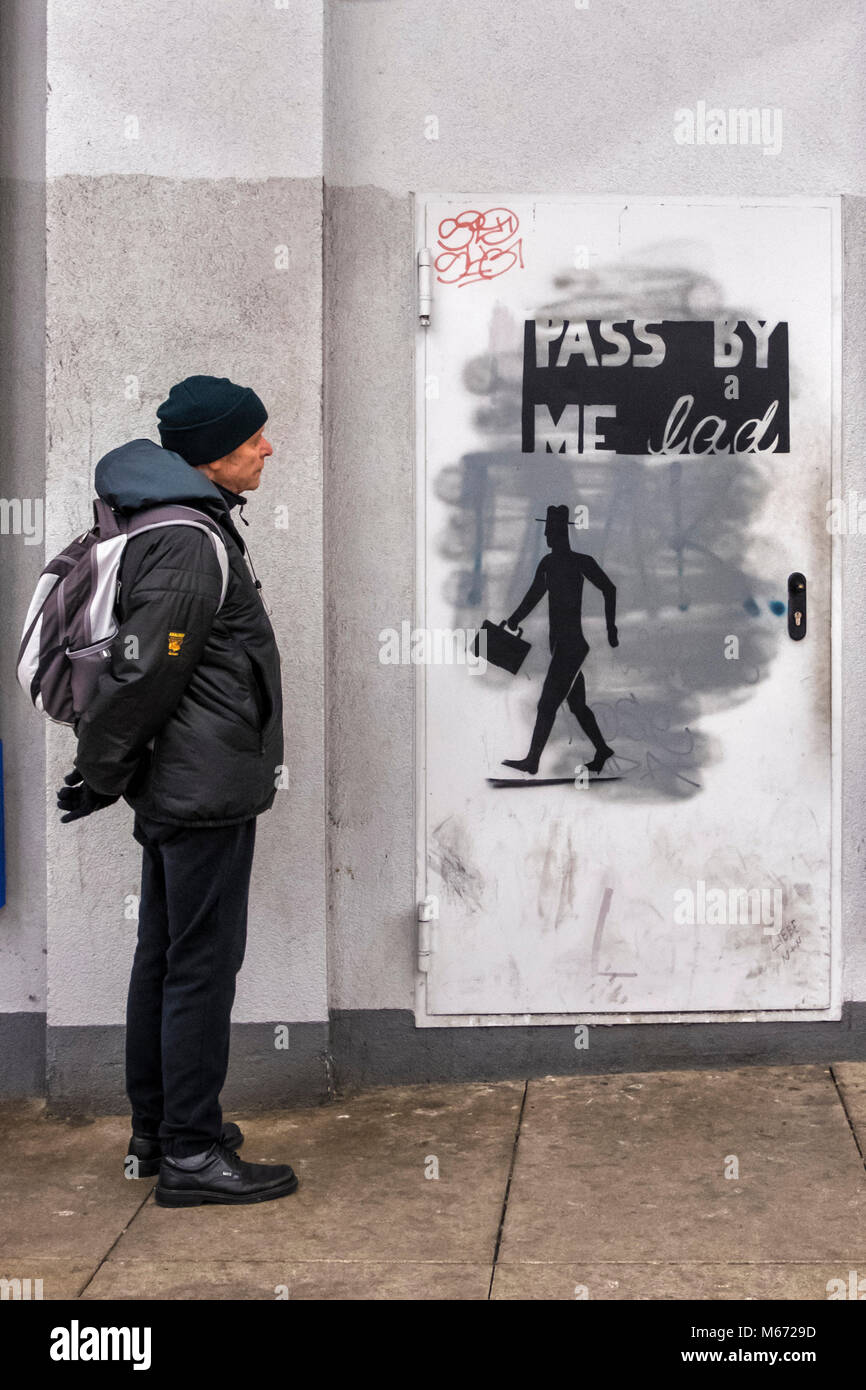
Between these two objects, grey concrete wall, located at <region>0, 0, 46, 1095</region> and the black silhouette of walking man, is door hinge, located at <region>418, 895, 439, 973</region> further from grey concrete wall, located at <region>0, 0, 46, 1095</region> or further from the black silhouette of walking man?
grey concrete wall, located at <region>0, 0, 46, 1095</region>

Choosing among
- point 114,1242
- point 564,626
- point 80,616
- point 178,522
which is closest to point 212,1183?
point 114,1242

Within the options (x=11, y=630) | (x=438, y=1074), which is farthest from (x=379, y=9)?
(x=438, y=1074)

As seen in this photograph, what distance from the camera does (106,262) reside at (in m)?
4.36

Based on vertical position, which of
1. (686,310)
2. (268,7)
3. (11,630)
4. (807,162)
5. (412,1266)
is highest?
(268,7)

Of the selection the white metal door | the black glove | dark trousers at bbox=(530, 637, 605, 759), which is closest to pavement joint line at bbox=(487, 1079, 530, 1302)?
the white metal door

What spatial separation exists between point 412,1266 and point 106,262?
297cm

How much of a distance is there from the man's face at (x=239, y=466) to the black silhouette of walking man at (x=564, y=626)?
1059mm

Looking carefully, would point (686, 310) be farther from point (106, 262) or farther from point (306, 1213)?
point (306, 1213)

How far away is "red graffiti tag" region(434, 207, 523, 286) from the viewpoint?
14.7 ft

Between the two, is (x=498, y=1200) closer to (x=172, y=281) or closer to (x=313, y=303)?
(x=313, y=303)

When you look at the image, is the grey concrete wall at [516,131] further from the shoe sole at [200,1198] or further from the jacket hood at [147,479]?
the shoe sole at [200,1198]

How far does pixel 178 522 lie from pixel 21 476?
121 centimetres

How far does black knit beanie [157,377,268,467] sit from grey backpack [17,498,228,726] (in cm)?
20

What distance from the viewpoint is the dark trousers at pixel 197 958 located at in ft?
12.1
